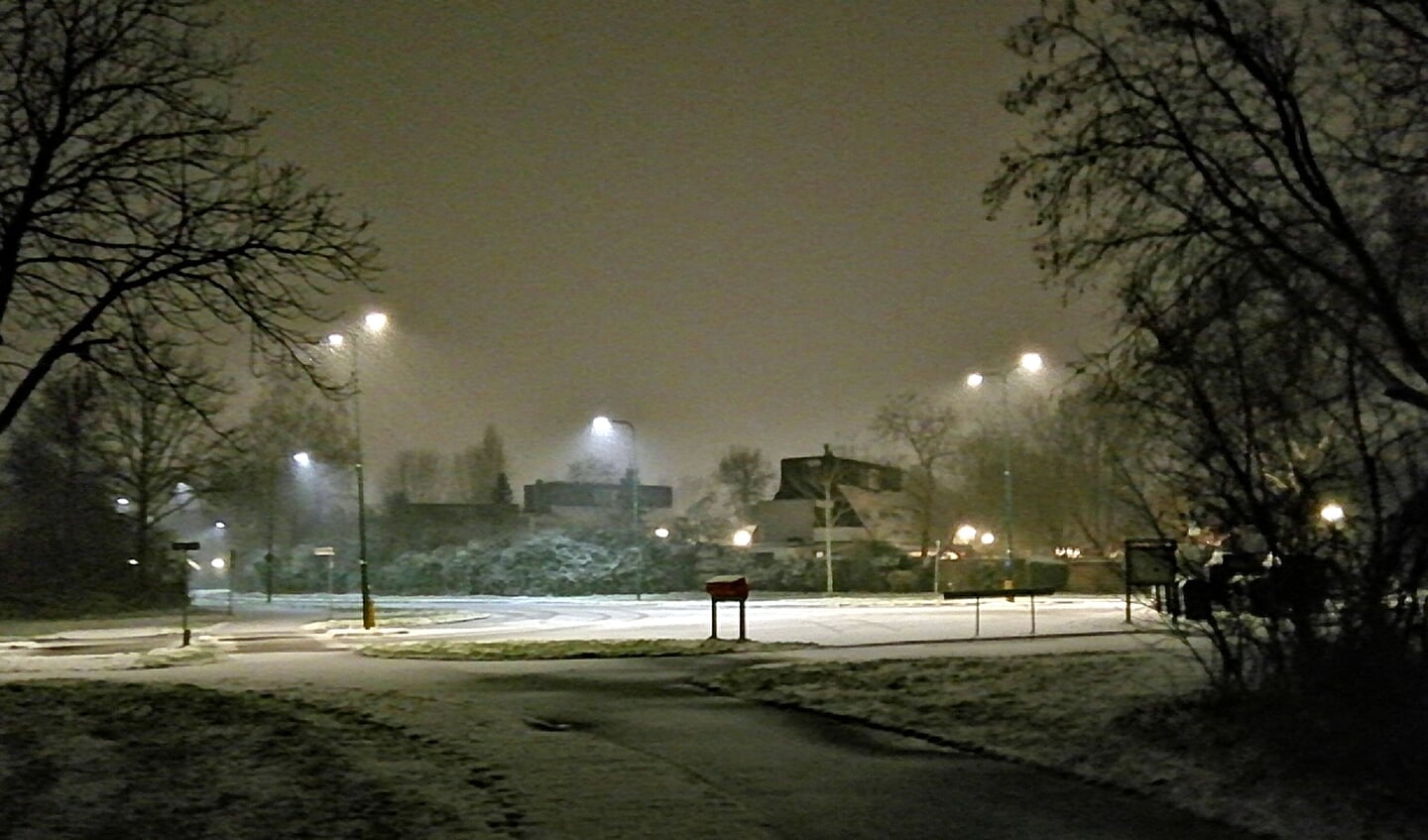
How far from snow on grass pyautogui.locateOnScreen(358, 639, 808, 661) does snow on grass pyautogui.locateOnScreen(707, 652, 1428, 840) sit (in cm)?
485

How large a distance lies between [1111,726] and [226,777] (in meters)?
7.83

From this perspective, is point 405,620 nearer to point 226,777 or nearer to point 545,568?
point 545,568

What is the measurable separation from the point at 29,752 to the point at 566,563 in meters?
61.9

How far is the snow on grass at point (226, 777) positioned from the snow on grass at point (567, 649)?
10.9 meters

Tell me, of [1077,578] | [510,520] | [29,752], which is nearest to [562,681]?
[29,752]

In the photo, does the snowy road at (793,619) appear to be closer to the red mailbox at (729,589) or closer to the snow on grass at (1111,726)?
the red mailbox at (729,589)

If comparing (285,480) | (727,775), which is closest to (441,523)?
(285,480)

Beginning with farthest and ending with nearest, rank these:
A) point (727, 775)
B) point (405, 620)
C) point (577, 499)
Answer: point (577, 499) → point (405, 620) → point (727, 775)

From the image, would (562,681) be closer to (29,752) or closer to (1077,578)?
(29,752)

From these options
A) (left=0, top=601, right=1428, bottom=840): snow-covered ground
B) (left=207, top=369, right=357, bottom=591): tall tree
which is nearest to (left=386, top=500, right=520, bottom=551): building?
(left=207, top=369, right=357, bottom=591): tall tree

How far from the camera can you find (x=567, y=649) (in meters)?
27.1

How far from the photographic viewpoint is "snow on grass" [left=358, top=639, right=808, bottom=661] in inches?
1021

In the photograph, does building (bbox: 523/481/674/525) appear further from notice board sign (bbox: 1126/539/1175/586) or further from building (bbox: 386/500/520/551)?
notice board sign (bbox: 1126/539/1175/586)

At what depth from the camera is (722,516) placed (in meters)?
101
